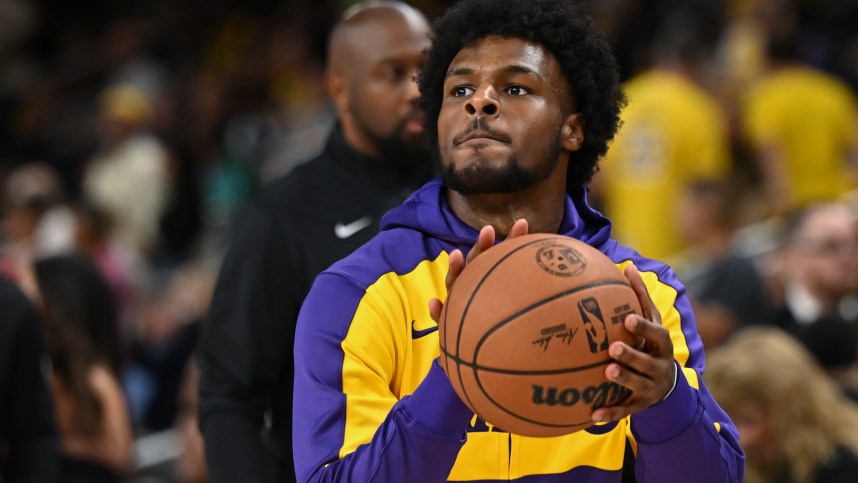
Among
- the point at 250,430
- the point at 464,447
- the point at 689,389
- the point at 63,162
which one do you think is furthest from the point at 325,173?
the point at 63,162

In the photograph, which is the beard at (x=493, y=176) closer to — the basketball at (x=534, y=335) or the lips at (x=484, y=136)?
the lips at (x=484, y=136)

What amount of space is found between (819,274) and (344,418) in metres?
4.94

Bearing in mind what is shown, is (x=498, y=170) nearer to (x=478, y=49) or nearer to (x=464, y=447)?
(x=478, y=49)

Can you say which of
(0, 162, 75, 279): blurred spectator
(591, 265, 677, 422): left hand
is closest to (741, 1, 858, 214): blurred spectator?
(0, 162, 75, 279): blurred spectator

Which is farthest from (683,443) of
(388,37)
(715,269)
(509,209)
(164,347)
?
(164,347)

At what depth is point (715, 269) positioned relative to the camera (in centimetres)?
761

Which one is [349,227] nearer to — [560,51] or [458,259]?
[560,51]

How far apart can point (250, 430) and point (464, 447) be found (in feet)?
3.37

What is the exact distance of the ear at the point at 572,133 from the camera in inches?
120

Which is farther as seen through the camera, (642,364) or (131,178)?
(131,178)

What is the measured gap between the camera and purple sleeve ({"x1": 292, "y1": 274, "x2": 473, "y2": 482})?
2.59 meters

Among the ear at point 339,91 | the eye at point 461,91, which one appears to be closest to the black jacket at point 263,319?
the ear at point 339,91

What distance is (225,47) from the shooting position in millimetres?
15383

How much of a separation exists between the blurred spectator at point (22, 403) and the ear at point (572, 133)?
6.59 feet
